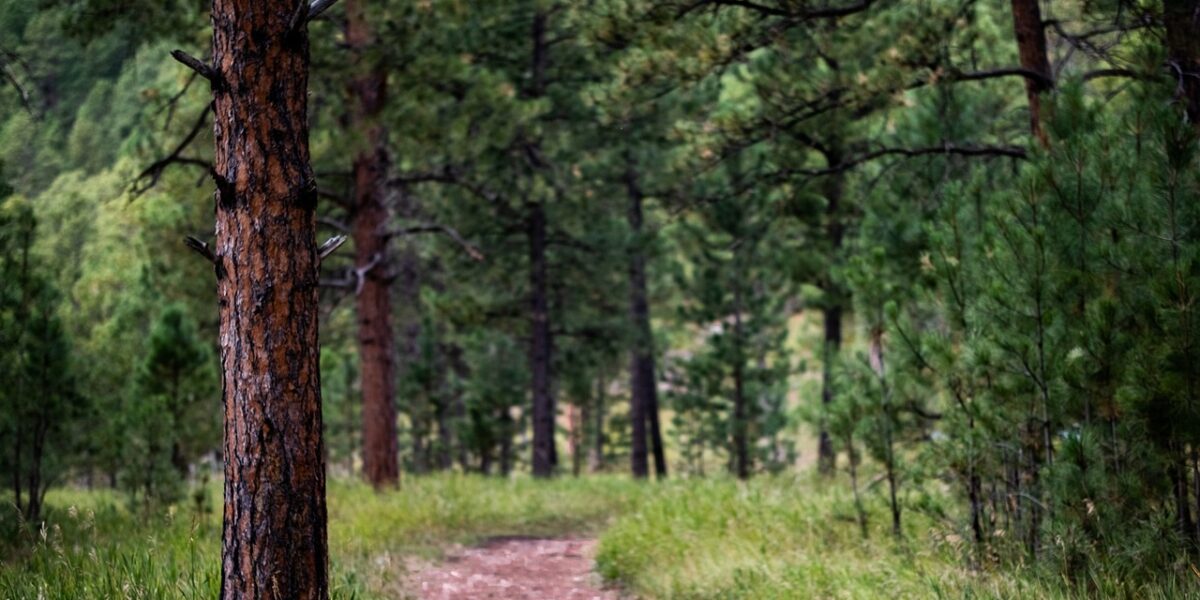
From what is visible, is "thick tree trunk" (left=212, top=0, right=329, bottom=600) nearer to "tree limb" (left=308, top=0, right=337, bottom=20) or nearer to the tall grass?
"tree limb" (left=308, top=0, right=337, bottom=20)

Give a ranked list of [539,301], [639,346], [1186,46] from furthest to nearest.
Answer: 1. [639,346]
2. [539,301]
3. [1186,46]

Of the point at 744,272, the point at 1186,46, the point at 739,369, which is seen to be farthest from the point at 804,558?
the point at 739,369

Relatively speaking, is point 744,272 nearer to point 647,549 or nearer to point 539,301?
Answer: point 539,301

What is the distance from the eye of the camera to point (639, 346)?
18.3 metres

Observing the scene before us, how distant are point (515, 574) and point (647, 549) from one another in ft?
4.12

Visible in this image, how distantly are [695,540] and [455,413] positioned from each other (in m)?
20.7

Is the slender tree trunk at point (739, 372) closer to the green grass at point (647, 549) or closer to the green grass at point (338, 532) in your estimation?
the green grass at point (338, 532)

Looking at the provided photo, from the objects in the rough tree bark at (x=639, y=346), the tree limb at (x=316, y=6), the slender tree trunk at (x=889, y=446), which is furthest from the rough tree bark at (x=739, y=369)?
the tree limb at (x=316, y=6)

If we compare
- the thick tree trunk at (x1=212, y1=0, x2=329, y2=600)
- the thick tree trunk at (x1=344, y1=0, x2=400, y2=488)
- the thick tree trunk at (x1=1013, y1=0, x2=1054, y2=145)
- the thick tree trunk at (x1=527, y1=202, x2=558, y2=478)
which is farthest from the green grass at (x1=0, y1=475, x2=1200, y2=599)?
the thick tree trunk at (x1=527, y1=202, x2=558, y2=478)

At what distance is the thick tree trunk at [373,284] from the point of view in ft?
39.0

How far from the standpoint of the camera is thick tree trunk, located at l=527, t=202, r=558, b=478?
1691 cm

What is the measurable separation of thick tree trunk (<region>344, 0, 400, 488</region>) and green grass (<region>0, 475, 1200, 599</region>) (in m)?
0.63

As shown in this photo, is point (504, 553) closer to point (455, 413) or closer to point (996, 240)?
point (996, 240)

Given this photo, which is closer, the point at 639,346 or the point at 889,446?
the point at 889,446
